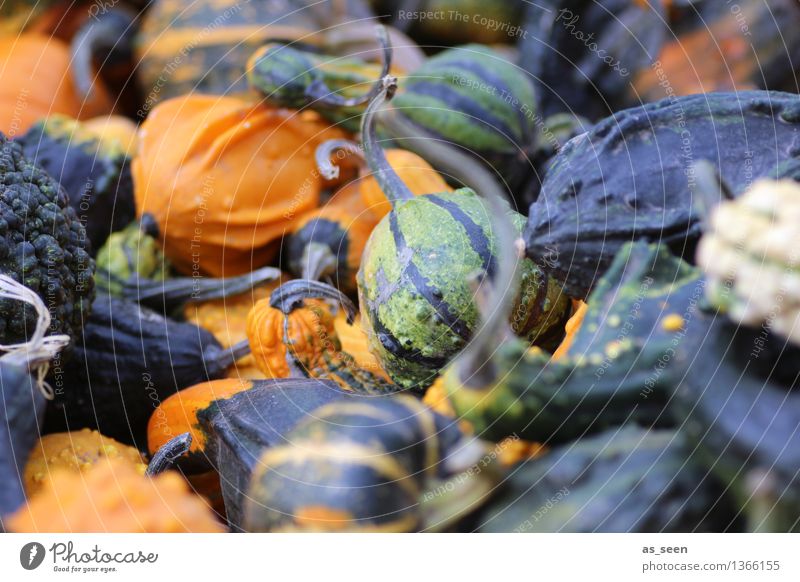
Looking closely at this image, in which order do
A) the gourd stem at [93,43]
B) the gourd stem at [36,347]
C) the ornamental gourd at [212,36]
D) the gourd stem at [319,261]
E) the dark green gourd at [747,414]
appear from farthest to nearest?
1. the gourd stem at [93,43]
2. the ornamental gourd at [212,36]
3. the gourd stem at [319,261]
4. the gourd stem at [36,347]
5. the dark green gourd at [747,414]

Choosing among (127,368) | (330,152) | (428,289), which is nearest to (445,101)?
(330,152)

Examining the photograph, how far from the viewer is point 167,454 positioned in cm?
80

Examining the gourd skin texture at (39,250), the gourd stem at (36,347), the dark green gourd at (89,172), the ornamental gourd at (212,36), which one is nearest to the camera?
the gourd stem at (36,347)

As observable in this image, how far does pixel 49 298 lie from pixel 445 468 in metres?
0.46

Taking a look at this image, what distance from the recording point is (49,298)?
867 mm

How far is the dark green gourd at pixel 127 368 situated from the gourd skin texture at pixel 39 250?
8 cm

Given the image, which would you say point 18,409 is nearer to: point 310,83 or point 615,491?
point 615,491

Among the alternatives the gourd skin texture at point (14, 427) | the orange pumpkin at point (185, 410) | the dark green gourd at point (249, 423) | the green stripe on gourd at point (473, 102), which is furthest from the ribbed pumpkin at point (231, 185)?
the gourd skin texture at point (14, 427)

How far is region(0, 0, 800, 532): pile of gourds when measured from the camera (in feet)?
2.00

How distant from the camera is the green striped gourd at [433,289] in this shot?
862mm

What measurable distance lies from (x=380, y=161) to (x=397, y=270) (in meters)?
0.16

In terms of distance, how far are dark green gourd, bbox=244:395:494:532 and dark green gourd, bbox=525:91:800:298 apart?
8.9 inches

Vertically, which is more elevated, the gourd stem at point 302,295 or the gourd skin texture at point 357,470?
the gourd stem at point 302,295

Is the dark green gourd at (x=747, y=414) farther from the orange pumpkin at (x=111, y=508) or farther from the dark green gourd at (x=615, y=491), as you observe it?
the orange pumpkin at (x=111, y=508)
